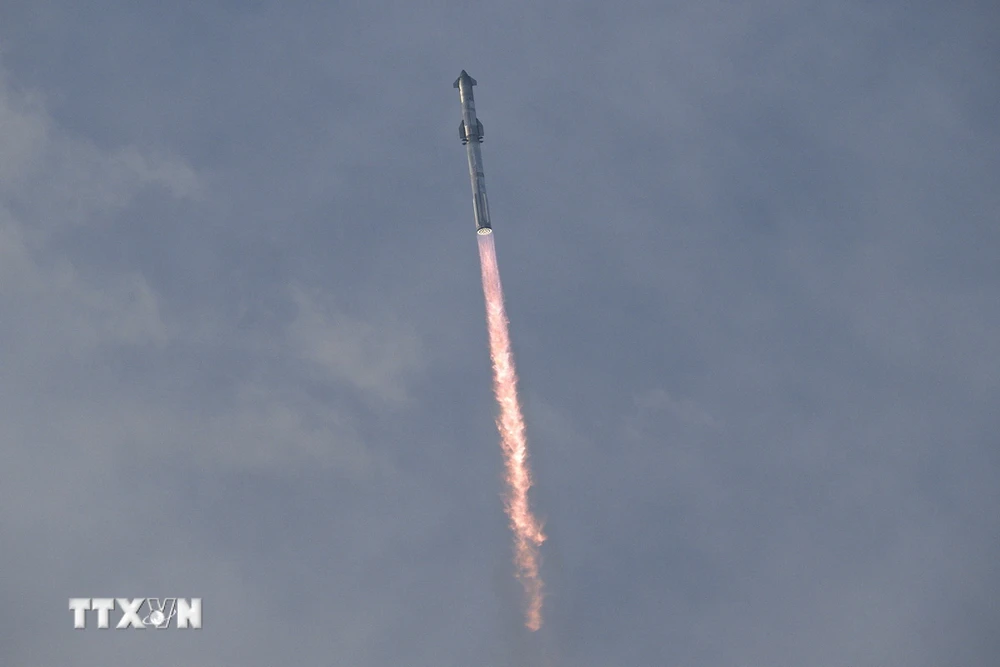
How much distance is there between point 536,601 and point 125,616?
43.1 metres

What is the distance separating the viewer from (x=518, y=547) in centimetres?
16425

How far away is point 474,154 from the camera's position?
152 meters

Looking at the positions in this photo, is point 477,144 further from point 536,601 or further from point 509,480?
point 536,601

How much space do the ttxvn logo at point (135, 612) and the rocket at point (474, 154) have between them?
52872 millimetres

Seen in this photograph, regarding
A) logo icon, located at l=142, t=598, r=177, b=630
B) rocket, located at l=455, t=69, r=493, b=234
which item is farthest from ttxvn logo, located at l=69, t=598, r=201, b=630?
rocket, located at l=455, t=69, r=493, b=234

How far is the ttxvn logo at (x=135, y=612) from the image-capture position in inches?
6309

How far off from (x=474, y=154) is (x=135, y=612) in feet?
196

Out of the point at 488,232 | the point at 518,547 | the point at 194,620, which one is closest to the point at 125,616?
the point at 194,620

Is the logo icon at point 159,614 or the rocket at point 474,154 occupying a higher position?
the rocket at point 474,154

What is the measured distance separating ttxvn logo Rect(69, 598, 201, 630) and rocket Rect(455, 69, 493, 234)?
52.9 metres

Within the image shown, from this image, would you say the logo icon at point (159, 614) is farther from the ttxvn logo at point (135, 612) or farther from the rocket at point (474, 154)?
the rocket at point (474, 154)

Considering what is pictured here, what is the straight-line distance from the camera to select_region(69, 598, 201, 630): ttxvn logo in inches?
6309

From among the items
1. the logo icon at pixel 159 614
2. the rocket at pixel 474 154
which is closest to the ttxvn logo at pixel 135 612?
the logo icon at pixel 159 614

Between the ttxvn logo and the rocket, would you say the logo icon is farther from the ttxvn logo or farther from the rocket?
the rocket
